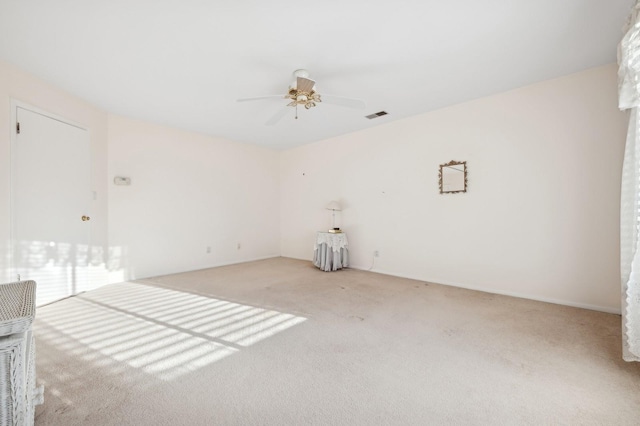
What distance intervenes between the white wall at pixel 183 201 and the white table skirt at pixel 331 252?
5.65 ft

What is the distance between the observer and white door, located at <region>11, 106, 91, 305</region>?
9.22 feet

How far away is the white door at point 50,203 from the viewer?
2.81 m

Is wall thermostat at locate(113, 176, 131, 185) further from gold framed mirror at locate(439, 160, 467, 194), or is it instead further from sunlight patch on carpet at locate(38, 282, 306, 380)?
gold framed mirror at locate(439, 160, 467, 194)

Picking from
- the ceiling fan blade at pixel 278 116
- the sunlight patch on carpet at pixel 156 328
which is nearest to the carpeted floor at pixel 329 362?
the sunlight patch on carpet at pixel 156 328

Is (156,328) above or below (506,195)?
below

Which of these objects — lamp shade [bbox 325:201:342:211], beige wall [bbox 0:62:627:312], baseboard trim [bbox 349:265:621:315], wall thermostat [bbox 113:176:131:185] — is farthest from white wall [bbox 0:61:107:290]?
baseboard trim [bbox 349:265:621:315]

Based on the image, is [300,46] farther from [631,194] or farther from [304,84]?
[631,194]

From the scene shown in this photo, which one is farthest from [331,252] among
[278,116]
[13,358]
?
[13,358]

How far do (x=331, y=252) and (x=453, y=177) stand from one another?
2.26 m

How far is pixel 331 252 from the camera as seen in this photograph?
4.74m

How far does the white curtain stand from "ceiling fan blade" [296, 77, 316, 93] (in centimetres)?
221

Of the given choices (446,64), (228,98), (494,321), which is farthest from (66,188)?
(494,321)

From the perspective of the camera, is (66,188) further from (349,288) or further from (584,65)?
(584,65)

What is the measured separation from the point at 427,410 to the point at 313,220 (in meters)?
4.41
